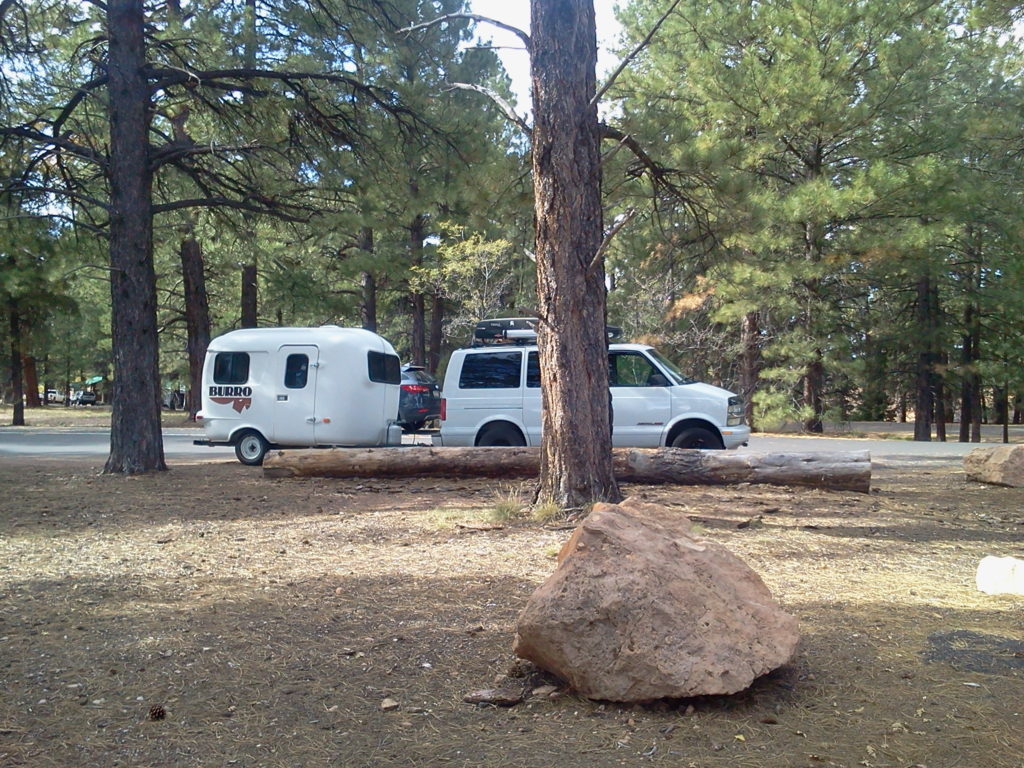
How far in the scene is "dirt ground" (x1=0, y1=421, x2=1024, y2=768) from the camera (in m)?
3.36

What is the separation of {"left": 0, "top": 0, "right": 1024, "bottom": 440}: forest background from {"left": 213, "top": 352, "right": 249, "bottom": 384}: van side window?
210 cm

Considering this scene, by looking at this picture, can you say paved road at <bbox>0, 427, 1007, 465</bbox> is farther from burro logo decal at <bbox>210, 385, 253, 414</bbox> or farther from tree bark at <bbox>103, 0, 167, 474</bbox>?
tree bark at <bbox>103, 0, 167, 474</bbox>

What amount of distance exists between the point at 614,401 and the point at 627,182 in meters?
3.65

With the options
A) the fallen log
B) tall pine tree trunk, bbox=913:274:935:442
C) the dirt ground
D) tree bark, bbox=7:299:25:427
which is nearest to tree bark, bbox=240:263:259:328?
tree bark, bbox=7:299:25:427

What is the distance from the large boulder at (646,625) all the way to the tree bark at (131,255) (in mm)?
9326

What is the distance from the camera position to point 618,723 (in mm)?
3553

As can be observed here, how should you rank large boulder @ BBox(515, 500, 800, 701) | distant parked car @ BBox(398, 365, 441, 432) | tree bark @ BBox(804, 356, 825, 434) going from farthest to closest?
tree bark @ BBox(804, 356, 825, 434)
distant parked car @ BBox(398, 365, 441, 432)
large boulder @ BBox(515, 500, 800, 701)

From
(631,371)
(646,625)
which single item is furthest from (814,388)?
(646,625)

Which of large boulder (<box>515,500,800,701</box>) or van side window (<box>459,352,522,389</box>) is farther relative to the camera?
van side window (<box>459,352,522,389</box>)

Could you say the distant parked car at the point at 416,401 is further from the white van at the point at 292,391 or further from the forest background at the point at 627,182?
the white van at the point at 292,391

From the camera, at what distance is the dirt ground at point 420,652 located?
11.0 feet

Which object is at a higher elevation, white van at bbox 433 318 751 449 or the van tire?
white van at bbox 433 318 751 449

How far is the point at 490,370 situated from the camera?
13.6 meters

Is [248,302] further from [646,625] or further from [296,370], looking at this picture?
[646,625]
